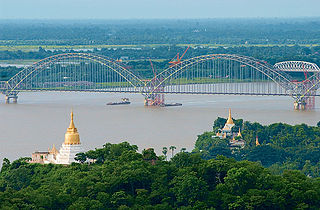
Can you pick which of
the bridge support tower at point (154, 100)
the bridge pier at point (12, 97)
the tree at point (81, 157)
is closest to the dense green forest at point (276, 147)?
the tree at point (81, 157)

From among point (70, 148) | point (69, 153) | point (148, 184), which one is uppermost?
point (70, 148)

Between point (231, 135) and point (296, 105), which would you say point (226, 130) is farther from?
point (296, 105)

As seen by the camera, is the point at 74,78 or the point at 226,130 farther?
the point at 74,78

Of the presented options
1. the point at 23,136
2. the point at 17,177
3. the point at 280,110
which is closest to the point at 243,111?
the point at 280,110

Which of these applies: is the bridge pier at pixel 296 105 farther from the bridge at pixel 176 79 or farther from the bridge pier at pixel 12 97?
the bridge pier at pixel 12 97

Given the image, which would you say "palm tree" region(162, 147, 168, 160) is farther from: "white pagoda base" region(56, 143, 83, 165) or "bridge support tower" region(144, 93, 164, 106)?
"bridge support tower" region(144, 93, 164, 106)

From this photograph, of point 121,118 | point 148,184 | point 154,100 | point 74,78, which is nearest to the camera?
point 148,184

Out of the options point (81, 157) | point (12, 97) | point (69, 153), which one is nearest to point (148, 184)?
point (81, 157)
